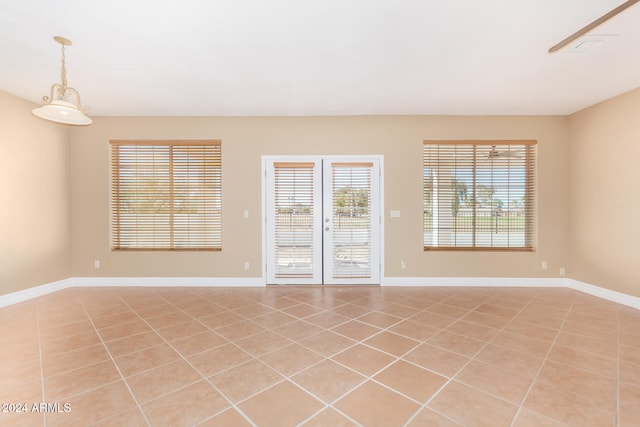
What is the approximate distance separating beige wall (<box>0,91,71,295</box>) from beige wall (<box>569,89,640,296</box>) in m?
8.23

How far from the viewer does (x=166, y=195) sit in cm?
474

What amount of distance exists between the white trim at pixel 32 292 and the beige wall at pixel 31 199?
6 cm

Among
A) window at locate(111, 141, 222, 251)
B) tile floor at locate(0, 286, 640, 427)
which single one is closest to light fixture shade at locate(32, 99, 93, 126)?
tile floor at locate(0, 286, 640, 427)

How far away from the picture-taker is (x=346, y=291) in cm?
439

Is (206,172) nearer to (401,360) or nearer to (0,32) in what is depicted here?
(0,32)

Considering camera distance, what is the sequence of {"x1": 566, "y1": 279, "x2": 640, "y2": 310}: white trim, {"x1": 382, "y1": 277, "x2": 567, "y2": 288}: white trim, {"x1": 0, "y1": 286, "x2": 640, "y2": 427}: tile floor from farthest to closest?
1. {"x1": 382, "y1": 277, "x2": 567, "y2": 288}: white trim
2. {"x1": 566, "y1": 279, "x2": 640, "y2": 310}: white trim
3. {"x1": 0, "y1": 286, "x2": 640, "y2": 427}: tile floor

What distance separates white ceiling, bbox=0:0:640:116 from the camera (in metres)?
2.26

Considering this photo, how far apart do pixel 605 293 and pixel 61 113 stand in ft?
22.4

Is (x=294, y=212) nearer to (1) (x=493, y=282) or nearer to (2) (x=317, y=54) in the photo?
(2) (x=317, y=54)

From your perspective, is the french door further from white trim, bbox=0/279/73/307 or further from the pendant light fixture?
white trim, bbox=0/279/73/307

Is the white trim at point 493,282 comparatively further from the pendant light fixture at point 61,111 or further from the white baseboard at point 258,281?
the pendant light fixture at point 61,111

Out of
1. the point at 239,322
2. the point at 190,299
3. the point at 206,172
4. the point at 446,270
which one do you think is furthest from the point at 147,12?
the point at 446,270

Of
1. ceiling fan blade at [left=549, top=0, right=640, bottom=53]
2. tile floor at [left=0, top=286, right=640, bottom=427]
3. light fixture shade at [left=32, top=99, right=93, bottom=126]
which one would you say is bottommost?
tile floor at [left=0, top=286, right=640, bottom=427]

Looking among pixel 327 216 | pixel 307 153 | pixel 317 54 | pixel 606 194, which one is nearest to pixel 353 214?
pixel 327 216
